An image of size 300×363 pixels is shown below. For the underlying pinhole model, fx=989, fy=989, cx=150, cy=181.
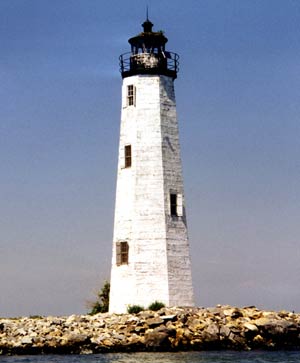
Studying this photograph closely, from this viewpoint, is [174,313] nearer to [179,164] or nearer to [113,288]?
[113,288]

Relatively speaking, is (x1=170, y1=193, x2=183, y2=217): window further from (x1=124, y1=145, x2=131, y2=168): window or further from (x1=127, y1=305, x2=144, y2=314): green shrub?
(x1=127, y1=305, x2=144, y2=314): green shrub

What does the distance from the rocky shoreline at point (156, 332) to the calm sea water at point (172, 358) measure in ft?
4.37

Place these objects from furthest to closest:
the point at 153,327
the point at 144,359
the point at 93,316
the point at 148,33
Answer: the point at 148,33 < the point at 93,316 < the point at 153,327 < the point at 144,359

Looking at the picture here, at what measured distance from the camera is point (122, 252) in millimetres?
52688

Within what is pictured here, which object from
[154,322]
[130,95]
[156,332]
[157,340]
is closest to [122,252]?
[154,322]

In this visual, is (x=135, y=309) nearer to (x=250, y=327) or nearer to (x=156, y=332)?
(x=156, y=332)

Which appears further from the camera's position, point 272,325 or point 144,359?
point 272,325

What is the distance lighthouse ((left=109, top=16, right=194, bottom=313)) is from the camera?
51.8m

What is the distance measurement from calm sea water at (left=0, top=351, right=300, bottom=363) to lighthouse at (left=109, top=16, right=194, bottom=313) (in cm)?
691

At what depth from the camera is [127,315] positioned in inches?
1960

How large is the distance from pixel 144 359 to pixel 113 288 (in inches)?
421

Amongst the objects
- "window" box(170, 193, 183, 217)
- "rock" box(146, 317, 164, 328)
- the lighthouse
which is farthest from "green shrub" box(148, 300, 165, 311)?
"window" box(170, 193, 183, 217)

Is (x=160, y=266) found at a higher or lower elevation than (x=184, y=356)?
higher

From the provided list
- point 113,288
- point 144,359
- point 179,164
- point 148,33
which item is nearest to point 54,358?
point 144,359
